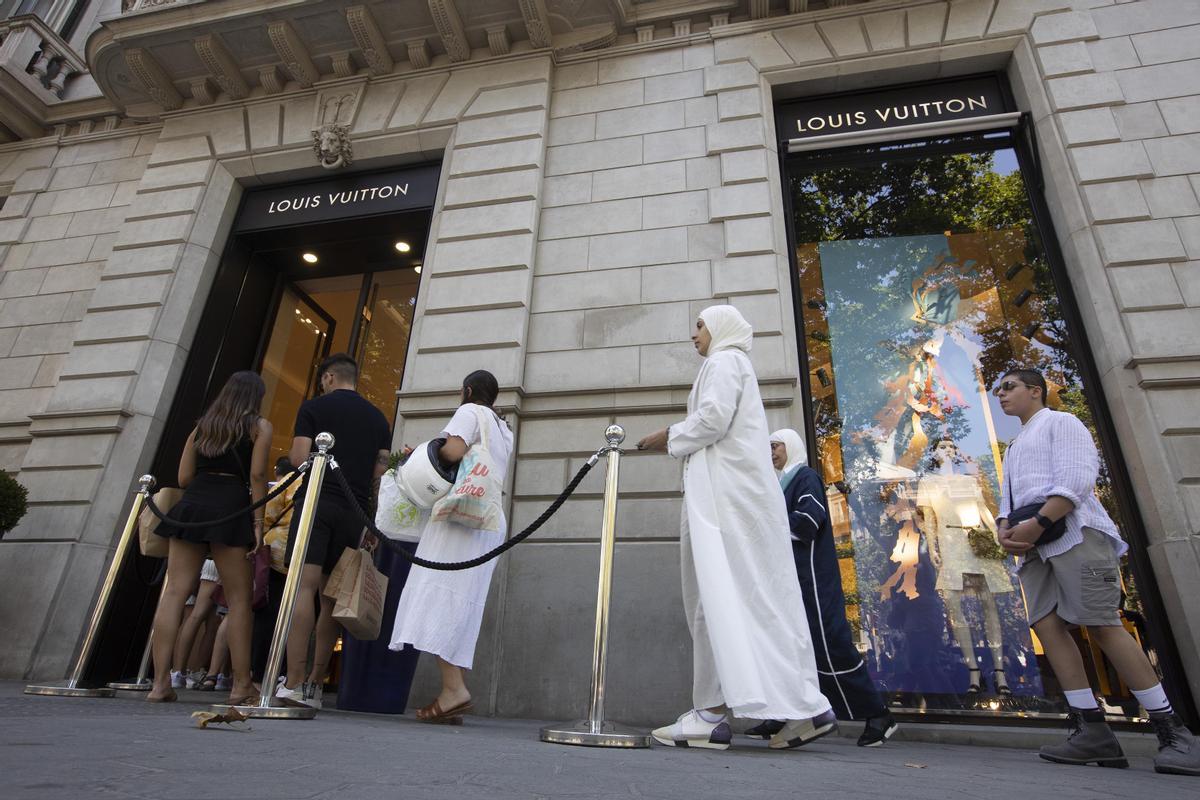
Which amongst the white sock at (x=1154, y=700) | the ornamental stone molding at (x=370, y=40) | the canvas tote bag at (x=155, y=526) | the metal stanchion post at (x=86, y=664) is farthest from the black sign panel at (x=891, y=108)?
the metal stanchion post at (x=86, y=664)

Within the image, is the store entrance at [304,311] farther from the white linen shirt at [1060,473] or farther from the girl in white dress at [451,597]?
the white linen shirt at [1060,473]

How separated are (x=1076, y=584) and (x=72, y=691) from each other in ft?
18.3

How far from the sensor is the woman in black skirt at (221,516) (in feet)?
12.7

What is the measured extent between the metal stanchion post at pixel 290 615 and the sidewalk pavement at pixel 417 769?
228mm

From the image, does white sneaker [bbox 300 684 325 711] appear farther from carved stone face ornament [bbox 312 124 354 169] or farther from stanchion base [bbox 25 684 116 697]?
carved stone face ornament [bbox 312 124 354 169]

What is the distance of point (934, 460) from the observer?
5965 millimetres

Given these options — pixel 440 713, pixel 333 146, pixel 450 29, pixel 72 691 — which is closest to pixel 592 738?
pixel 440 713

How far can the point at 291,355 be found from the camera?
9570 mm

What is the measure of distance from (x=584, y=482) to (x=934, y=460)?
3.13 metres

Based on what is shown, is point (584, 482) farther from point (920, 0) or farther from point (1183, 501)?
point (920, 0)

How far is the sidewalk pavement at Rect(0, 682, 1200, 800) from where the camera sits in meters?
1.43

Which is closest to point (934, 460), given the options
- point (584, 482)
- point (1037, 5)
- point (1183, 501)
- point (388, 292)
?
point (1183, 501)

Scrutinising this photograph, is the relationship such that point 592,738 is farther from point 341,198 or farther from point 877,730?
point 341,198

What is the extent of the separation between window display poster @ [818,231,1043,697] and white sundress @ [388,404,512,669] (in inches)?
133
